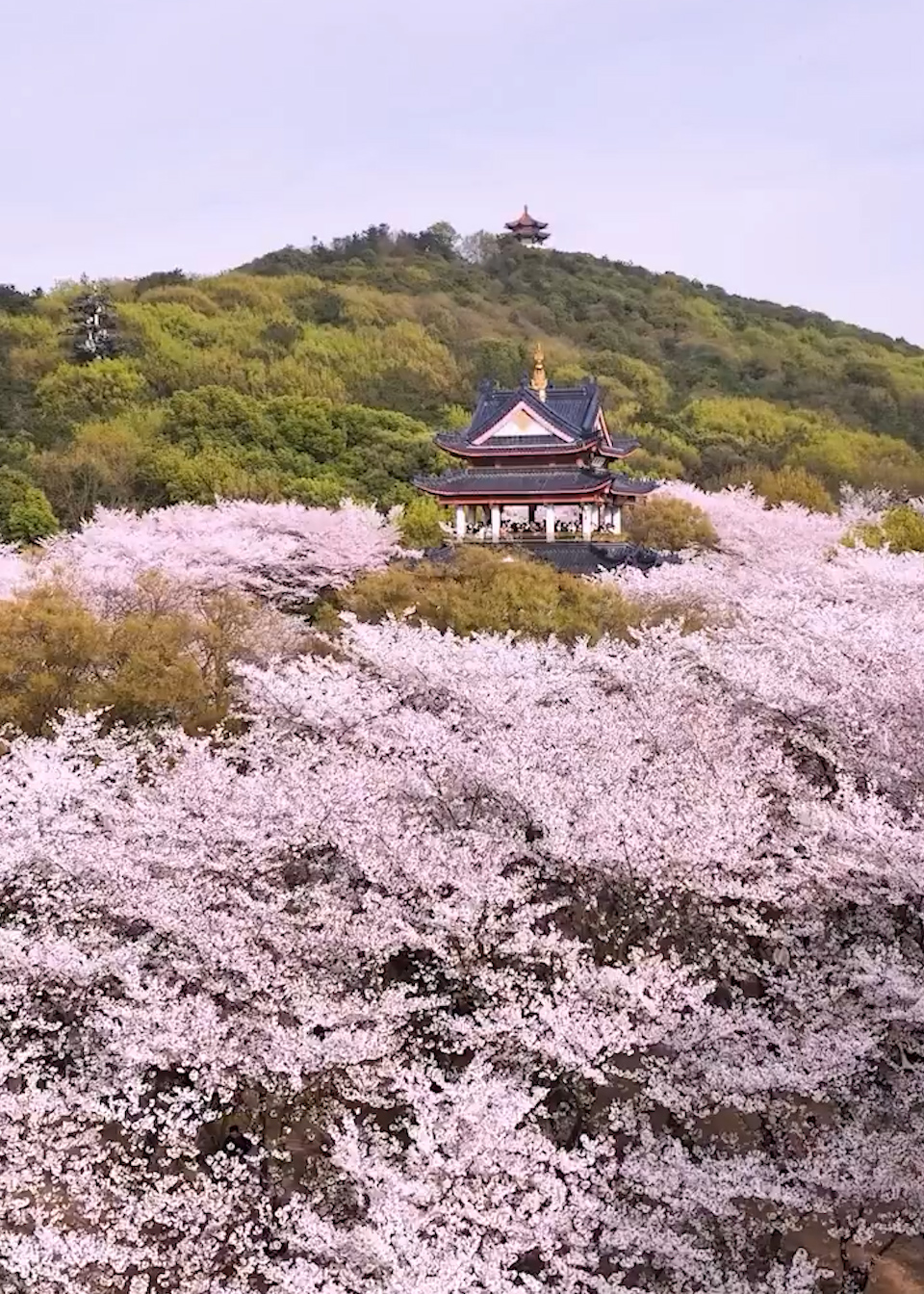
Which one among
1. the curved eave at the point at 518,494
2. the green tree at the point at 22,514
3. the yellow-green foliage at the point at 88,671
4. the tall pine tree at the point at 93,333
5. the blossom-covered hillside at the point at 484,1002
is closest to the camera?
the blossom-covered hillside at the point at 484,1002

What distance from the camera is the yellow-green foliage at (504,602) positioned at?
18500mm

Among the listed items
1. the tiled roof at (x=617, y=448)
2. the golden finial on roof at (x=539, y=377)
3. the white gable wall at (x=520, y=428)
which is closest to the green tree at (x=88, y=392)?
the golden finial on roof at (x=539, y=377)

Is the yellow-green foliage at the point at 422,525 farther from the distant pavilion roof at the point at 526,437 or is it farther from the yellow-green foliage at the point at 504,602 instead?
the yellow-green foliage at the point at 504,602

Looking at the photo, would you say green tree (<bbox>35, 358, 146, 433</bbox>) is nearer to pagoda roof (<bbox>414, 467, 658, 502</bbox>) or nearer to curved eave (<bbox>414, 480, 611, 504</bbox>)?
pagoda roof (<bbox>414, 467, 658, 502</bbox>)

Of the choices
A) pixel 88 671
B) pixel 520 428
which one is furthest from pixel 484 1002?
pixel 520 428

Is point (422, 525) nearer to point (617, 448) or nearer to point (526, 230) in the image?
point (617, 448)

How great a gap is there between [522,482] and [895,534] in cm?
891

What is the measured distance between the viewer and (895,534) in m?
27.2

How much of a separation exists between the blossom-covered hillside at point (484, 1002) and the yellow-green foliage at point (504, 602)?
621cm

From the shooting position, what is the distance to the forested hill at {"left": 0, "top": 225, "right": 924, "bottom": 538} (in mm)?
45594

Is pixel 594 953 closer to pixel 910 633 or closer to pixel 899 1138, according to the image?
pixel 899 1138

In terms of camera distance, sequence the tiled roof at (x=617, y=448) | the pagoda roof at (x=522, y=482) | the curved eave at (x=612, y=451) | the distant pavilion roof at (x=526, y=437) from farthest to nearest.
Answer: the tiled roof at (x=617, y=448)
the curved eave at (x=612, y=451)
the distant pavilion roof at (x=526, y=437)
the pagoda roof at (x=522, y=482)

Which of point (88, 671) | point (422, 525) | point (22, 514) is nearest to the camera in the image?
point (88, 671)

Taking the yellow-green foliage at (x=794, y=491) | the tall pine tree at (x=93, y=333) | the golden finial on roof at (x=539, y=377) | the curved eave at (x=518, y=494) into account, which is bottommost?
the yellow-green foliage at (x=794, y=491)
